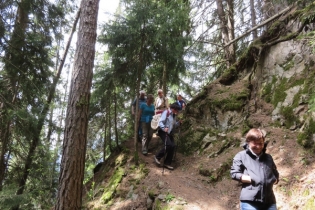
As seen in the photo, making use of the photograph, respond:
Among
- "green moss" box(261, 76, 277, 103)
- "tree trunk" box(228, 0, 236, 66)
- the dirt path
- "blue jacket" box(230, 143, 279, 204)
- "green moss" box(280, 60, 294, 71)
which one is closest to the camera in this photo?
"blue jacket" box(230, 143, 279, 204)

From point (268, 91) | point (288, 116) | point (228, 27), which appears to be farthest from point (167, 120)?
point (228, 27)

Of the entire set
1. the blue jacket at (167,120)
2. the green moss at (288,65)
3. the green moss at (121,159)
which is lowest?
the green moss at (121,159)

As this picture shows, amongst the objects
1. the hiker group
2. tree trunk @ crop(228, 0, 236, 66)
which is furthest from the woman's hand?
tree trunk @ crop(228, 0, 236, 66)

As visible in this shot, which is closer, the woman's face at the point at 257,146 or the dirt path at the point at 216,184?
the woman's face at the point at 257,146

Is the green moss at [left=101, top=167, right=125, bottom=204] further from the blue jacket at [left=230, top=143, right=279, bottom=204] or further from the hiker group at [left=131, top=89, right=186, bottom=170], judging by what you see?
the blue jacket at [left=230, top=143, right=279, bottom=204]

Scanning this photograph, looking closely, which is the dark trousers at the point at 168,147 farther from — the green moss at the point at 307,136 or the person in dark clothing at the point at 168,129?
the green moss at the point at 307,136

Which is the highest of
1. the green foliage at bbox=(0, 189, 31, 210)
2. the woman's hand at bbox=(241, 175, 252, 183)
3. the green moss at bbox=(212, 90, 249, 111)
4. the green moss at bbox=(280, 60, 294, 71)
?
the green moss at bbox=(280, 60, 294, 71)

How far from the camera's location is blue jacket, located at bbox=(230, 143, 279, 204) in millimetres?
3098

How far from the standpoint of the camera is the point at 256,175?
3.15 metres

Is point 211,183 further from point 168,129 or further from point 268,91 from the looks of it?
point 268,91

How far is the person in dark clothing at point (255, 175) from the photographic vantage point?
3.11 m

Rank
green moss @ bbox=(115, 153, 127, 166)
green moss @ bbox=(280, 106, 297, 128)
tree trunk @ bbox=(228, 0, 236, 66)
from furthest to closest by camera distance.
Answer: tree trunk @ bbox=(228, 0, 236, 66), green moss @ bbox=(115, 153, 127, 166), green moss @ bbox=(280, 106, 297, 128)

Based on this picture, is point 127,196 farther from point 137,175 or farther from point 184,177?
point 184,177

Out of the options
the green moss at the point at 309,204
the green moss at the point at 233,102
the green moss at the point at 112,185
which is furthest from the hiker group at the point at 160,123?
the green moss at the point at 309,204
